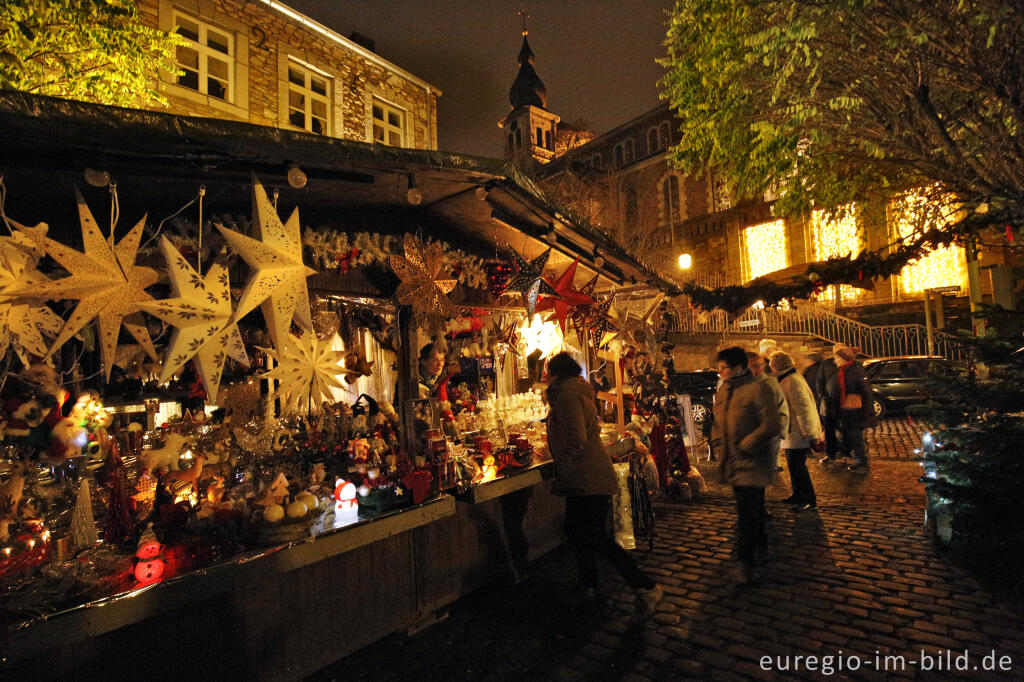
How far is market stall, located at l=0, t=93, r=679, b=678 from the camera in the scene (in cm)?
276

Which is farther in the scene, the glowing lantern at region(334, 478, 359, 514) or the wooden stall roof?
the glowing lantern at region(334, 478, 359, 514)

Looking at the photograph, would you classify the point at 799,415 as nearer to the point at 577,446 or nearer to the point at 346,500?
the point at 577,446

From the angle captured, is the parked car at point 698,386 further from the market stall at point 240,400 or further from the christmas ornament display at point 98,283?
the christmas ornament display at point 98,283

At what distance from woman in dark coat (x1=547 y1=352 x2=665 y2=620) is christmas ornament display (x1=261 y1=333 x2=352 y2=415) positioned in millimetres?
1929

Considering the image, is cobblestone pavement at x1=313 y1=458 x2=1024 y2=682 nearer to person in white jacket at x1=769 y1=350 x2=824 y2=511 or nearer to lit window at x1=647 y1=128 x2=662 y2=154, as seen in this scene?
person in white jacket at x1=769 y1=350 x2=824 y2=511

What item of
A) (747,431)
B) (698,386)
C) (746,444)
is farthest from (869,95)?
(698,386)

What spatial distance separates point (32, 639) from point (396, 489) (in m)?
2.14

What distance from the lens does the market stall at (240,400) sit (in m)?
2.76

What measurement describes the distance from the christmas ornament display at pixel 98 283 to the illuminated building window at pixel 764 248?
28.2 metres

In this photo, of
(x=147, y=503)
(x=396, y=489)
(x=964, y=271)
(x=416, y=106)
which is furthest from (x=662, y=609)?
(x=964, y=271)

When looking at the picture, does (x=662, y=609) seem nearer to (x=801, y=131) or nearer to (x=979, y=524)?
(x=979, y=524)

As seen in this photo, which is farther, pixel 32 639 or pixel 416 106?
pixel 416 106

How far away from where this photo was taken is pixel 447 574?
4.47 meters

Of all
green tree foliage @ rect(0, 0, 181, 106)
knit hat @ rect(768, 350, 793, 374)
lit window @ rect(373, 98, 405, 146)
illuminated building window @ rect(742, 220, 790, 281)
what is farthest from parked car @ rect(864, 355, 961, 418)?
green tree foliage @ rect(0, 0, 181, 106)
